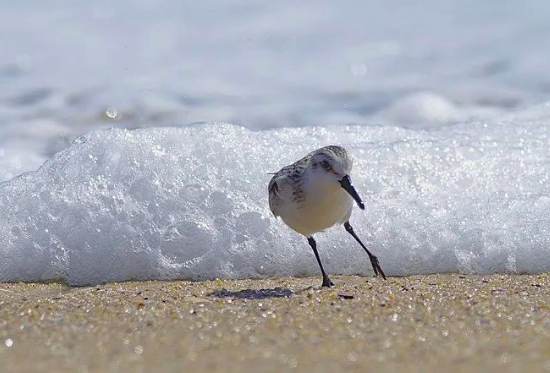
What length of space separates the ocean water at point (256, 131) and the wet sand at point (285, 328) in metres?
0.65

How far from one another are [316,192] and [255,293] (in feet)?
2.13

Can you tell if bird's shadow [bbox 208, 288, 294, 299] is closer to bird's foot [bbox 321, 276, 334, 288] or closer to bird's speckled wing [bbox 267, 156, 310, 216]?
bird's foot [bbox 321, 276, 334, 288]

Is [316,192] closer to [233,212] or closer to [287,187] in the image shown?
[287,187]

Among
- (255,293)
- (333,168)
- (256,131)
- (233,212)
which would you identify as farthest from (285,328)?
(256,131)

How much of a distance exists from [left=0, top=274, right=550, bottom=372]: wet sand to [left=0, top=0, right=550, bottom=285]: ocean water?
2.14 feet

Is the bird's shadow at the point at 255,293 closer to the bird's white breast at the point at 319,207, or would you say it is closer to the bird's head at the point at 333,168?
the bird's white breast at the point at 319,207

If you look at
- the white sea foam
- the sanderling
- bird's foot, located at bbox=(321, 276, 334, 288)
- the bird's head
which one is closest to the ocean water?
the white sea foam

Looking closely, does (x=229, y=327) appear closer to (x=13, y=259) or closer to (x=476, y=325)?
(x=476, y=325)

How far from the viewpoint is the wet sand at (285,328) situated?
319 centimetres

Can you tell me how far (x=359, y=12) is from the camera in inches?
486

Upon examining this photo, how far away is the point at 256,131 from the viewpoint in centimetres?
815

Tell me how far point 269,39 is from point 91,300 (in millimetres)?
7231

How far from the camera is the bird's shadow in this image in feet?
16.3

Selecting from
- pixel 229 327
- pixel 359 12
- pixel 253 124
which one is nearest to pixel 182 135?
pixel 253 124
